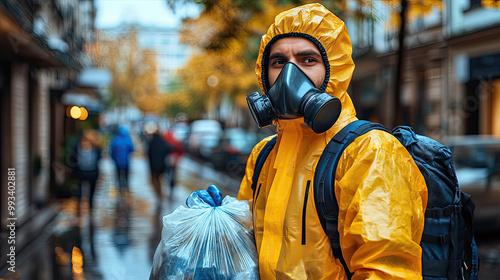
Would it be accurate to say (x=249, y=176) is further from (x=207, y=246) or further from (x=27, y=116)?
(x=27, y=116)

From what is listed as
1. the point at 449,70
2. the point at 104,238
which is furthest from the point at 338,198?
the point at 449,70

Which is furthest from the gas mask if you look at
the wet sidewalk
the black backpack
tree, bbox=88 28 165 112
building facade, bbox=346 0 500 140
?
tree, bbox=88 28 165 112

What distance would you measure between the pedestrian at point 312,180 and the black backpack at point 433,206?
0.03 meters

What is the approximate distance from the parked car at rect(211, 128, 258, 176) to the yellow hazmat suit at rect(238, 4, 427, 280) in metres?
13.9

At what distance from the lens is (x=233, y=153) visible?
680 inches

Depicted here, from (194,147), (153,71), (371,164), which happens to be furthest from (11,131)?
(153,71)

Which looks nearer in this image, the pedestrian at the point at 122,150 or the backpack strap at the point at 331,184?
the backpack strap at the point at 331,184

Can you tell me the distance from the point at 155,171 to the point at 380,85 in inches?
417

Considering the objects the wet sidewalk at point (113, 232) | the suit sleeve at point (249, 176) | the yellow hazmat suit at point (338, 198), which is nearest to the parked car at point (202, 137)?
the wet sidewalk at point (113, 232)

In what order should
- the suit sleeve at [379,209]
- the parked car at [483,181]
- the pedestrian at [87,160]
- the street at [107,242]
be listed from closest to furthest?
the suit sleeve at [379,209] → the street at [107,242] → the parked car at [483,181] → the pedestrian at [87,160]

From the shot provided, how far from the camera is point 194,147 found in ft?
84.1

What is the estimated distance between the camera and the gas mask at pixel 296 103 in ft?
5.44

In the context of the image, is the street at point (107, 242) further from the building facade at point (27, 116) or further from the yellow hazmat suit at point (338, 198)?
the yellow hazmat suit at point (338, 198)

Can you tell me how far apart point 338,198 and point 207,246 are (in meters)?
0.52
